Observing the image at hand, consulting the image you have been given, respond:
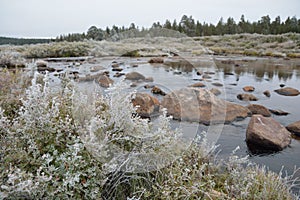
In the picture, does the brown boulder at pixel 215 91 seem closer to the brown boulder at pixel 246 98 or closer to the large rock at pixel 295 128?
the brown boulder at pixel 246 98

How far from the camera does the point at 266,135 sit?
186 inches

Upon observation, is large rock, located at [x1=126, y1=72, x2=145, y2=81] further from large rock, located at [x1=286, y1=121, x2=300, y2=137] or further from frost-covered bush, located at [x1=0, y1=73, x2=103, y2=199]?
large rock, located at [x1=286, y1=121, x2=300, y2=137]

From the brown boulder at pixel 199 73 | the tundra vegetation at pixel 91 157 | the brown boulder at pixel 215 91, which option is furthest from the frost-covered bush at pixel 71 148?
the brown boulder at pixel 199 73

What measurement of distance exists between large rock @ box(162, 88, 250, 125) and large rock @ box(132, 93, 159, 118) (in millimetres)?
239

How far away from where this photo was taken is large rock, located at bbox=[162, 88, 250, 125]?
5.02 m

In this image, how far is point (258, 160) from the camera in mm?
4305

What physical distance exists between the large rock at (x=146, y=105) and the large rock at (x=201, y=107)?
0.24 metres

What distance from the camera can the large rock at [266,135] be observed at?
466 cm

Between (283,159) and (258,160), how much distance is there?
17.5 inches

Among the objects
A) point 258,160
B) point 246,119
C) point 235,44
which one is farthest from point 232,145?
point 235,44

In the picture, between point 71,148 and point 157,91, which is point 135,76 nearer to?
point 157,91

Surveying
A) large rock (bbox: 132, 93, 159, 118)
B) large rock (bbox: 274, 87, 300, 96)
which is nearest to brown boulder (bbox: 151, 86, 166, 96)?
large rock (bbox: 132, 93, 159, 118)

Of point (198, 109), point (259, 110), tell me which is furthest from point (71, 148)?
point (259, 110)

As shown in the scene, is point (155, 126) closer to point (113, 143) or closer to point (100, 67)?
point (113, 143)
